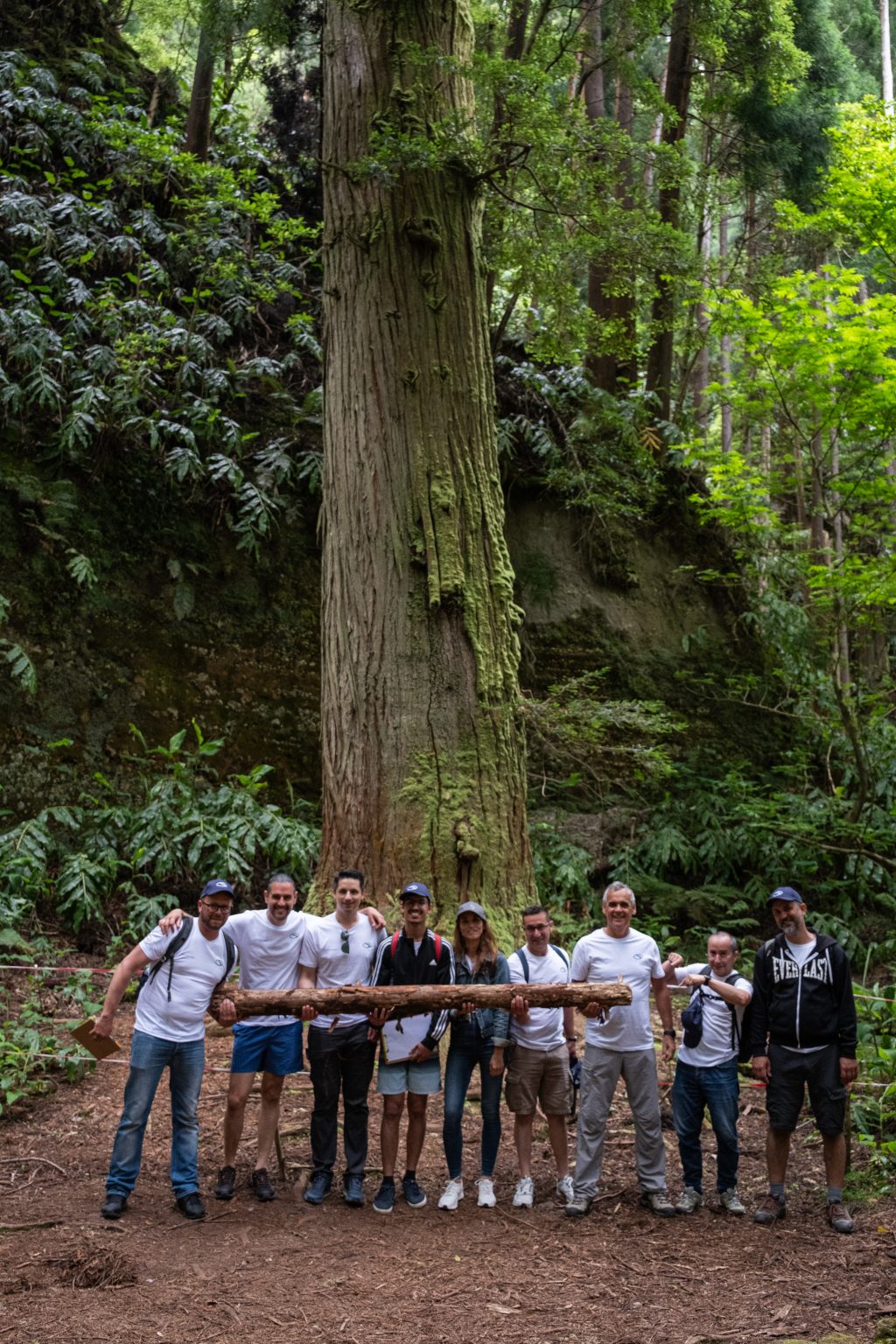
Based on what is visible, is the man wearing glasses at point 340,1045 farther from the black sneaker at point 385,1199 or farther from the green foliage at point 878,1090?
the green foliage at point 878,1090

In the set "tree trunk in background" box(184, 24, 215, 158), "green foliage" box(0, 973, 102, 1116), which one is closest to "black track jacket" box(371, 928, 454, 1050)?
"green foliage" box(0, 973, 102, 1116)

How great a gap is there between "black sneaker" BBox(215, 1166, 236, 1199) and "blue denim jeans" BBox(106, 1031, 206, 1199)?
0.48ft

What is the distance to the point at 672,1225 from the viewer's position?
6.00 m

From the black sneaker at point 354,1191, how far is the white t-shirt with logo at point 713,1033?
2.00 meters

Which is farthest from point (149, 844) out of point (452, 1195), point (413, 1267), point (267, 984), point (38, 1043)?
point (413, 1267)

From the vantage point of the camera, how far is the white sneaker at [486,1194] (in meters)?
6.11

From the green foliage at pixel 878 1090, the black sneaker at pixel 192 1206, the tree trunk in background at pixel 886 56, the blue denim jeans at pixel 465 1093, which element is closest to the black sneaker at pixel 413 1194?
the blue denim jeans at pixel 465 1093

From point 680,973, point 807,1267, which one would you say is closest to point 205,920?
point 680,973

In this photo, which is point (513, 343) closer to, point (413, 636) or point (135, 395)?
point (135, 395)

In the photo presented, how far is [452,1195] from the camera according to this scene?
6090 mm

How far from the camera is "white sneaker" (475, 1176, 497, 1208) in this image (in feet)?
20.1

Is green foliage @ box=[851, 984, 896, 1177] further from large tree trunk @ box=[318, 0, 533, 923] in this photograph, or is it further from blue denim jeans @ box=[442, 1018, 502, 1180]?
large tree trunk @ box=[318, 0, 533, 923]

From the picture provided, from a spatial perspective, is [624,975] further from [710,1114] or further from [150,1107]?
[150,1107]

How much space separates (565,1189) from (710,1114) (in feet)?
3.13
